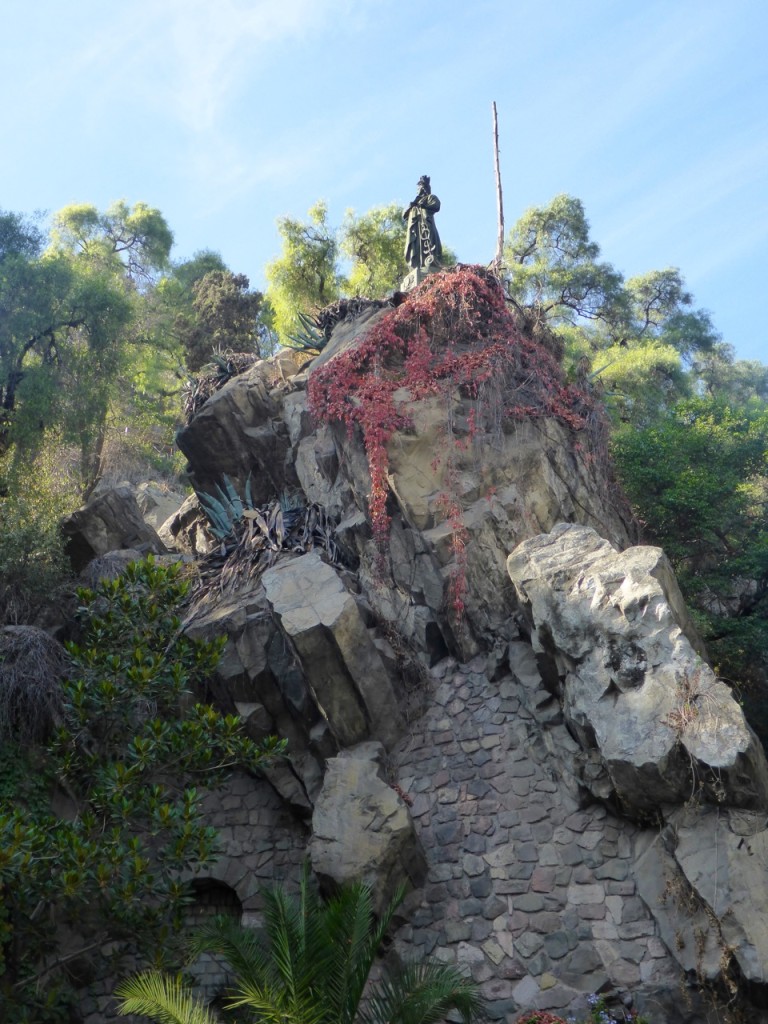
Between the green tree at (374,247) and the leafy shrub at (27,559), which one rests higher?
the green tree at (374,247)

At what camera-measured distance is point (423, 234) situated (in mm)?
16406

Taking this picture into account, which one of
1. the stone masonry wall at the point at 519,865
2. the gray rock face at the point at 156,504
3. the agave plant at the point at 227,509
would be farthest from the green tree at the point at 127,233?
the stone masonry wall at the point at 519,865

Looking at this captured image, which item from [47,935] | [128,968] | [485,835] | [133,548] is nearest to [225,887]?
[128,968]

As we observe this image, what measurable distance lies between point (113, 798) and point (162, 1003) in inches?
80.0

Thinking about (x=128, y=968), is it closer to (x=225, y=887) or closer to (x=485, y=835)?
(x=225, y=887)

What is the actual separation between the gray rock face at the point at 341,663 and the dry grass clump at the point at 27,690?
2.55 m

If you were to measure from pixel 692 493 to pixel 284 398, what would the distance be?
6123 millimetres

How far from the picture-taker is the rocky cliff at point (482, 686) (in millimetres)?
8852

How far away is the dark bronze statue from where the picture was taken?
639 inches

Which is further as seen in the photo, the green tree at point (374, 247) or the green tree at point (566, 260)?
the green tree at point (566, 260)

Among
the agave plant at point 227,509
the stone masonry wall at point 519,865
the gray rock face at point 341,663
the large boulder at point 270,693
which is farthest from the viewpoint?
the agave plant at point 227,509

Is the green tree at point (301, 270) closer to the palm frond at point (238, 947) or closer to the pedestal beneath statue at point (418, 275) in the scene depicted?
the pedestal beneath statue at point (418, 275)

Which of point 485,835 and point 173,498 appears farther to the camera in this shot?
point 173,498

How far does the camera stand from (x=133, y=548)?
14.2m
